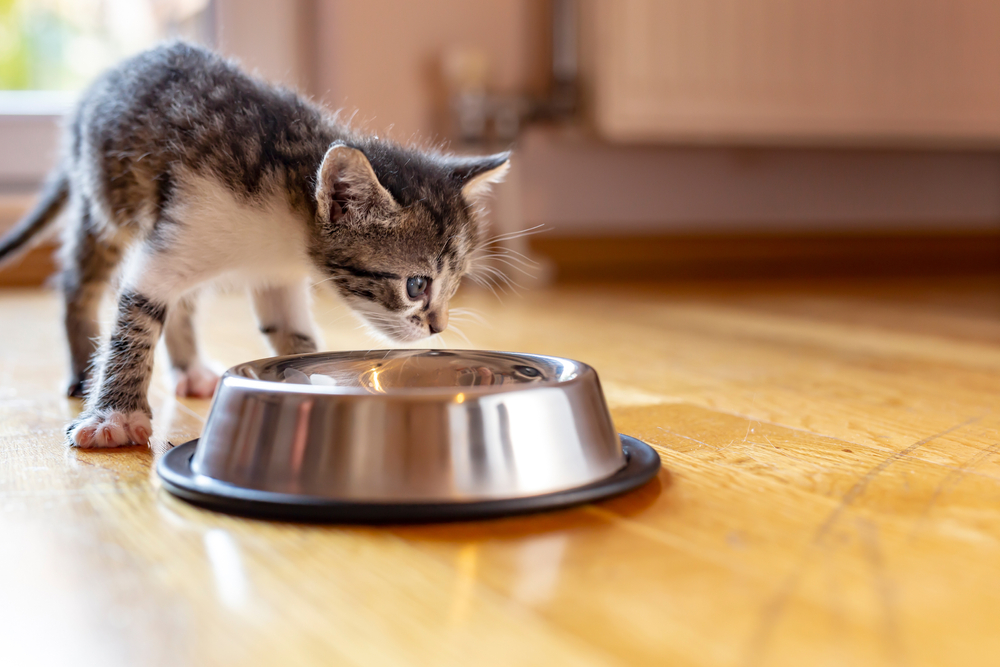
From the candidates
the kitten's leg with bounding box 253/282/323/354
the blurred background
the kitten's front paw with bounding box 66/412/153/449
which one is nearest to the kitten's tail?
the kitten's leg with bounding box 253/282/323/354

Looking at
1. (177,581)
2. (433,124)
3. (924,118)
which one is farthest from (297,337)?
(924,118)

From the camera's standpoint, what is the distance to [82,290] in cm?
147

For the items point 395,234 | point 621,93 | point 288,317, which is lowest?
point 288,317

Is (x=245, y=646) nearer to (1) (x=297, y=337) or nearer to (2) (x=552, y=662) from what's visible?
(2) (x=552, y=662)

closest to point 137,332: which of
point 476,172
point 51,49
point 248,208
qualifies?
point 248,208

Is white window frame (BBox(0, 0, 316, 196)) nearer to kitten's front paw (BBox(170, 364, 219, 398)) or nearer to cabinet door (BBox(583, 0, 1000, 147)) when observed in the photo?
cabinet door (BBox(583, 0, 1000, 147))

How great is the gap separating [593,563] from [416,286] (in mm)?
565

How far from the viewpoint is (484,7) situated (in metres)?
3.44

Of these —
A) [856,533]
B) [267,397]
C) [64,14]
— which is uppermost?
[64,14]

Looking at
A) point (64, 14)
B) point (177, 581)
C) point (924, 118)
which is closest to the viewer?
point (177, 581)

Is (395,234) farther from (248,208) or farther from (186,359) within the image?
(186,359)

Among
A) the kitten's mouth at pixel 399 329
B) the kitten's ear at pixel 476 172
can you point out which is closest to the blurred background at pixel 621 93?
the kitten's ear at pixel 476 172

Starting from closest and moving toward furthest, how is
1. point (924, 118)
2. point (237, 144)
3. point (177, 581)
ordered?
point (177, 581) < point (237, 144) < point (924, 118)

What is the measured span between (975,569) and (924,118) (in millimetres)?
3244
